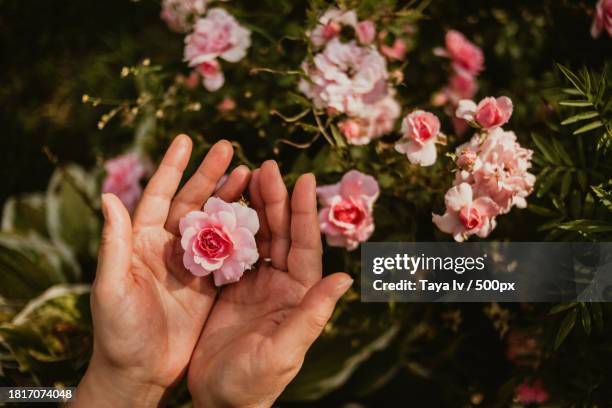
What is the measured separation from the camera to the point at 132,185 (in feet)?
5.51

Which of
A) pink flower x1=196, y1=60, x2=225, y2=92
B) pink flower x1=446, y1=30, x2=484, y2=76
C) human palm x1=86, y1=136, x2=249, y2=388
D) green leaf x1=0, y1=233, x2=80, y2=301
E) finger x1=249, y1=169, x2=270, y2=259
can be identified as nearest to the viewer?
human palm x1=86, y1=136, x2=249, y2=388

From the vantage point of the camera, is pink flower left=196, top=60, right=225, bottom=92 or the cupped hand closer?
the cupped hand

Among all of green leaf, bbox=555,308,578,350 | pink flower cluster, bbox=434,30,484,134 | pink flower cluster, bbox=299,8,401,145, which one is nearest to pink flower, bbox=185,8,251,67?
pink flower cluster, bbox=299,8,401,145

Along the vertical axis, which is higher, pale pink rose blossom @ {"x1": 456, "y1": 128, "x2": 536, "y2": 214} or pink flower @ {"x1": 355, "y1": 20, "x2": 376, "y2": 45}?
pink flower @ {"x1": 355, "y1": 20, "x2": 376, "y2": 45}

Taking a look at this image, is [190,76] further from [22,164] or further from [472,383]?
[472,383]

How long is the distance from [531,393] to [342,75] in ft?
3.14

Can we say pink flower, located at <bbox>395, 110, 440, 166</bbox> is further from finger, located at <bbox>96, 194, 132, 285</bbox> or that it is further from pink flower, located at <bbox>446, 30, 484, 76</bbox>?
finger, located at <bbox>96, 194, 132, 285</bbox>

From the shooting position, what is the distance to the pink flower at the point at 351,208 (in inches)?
48.1

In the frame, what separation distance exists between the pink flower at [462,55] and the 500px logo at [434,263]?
579 millimetres

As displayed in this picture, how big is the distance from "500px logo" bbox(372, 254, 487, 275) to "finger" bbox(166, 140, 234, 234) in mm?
455

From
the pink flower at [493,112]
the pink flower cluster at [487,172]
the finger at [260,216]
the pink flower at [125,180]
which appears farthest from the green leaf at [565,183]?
the pink flower at [125,180]

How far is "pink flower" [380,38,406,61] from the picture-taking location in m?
1.43

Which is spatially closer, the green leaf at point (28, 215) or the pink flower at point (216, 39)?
the pink flower at point (216, 39)

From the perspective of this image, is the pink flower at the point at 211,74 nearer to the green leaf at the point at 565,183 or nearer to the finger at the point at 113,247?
the finger at the point at 113,247
